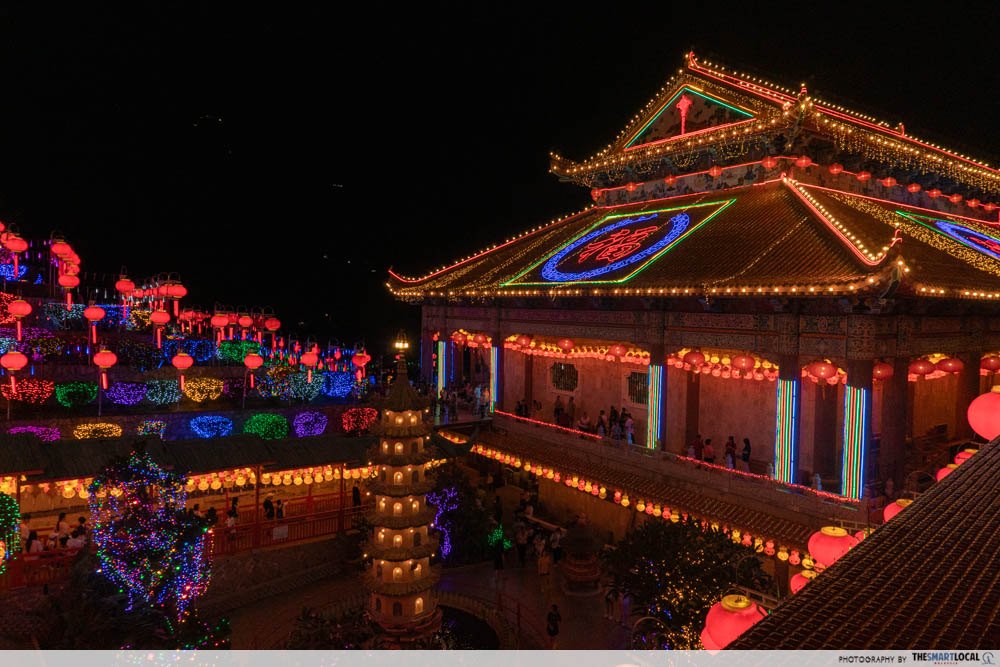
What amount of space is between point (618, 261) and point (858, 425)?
7224mm

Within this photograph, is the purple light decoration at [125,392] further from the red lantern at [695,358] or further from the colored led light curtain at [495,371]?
the red lantern at [695,358]

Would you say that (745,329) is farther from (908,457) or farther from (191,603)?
(191,603)

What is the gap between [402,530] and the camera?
499 inches

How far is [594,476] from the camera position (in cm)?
1644

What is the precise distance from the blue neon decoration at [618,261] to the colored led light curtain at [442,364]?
6.24 metres

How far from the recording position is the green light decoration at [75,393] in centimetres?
2050

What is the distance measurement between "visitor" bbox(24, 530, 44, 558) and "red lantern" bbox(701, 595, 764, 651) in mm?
14451

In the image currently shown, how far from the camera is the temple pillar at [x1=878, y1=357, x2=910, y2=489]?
13086mm

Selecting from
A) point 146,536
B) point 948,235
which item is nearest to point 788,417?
point 948,235

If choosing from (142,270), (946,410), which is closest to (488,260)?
(946,410)

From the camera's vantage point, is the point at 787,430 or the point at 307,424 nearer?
the point at 787,430

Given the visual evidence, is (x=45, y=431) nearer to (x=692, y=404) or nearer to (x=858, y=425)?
(x=692, y=404)

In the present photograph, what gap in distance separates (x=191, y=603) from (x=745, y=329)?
41.6 ft

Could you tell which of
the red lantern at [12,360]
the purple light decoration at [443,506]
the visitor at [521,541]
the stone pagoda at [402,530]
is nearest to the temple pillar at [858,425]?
the visitor at [521,541]
